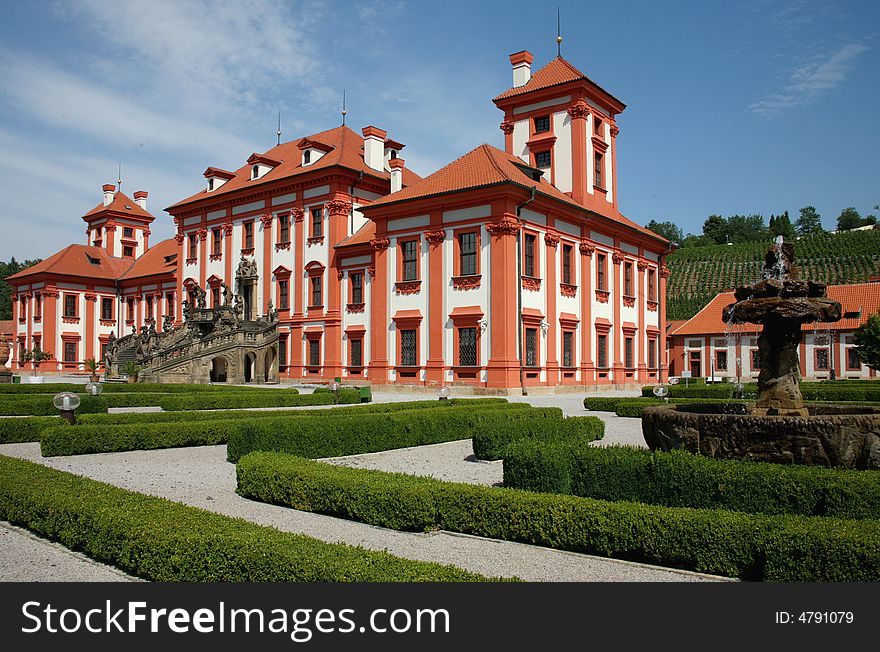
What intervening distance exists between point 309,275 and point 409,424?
25.4 metres

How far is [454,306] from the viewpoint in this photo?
30391 millimetres

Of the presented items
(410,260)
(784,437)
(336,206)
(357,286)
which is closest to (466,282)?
(410,260)

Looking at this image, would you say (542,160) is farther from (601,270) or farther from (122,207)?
(122,207)

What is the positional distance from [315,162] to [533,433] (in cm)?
3020

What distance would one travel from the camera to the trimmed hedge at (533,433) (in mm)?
12133

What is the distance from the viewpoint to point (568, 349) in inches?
1283

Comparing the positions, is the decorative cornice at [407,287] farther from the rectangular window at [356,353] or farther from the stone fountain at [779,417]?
the stone fountain at [779,417]

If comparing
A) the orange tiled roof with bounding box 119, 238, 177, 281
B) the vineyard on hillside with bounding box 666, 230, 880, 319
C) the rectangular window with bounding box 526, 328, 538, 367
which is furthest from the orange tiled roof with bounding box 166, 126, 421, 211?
the vineyard on hillside with bounding box 666, 230, 880, 319

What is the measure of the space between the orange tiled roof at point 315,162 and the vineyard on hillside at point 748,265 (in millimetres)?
42684

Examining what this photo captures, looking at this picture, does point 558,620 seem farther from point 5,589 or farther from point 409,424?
point 409,424

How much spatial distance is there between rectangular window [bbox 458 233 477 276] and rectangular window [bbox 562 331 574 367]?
18.1ft

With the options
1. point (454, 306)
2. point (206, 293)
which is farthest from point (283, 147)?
point (454, 306)

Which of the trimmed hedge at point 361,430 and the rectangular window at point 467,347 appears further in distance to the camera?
the rectangular window at point 467,347

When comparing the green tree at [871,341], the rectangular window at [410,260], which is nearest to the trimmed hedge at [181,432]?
the rectangular window at [410,260]
